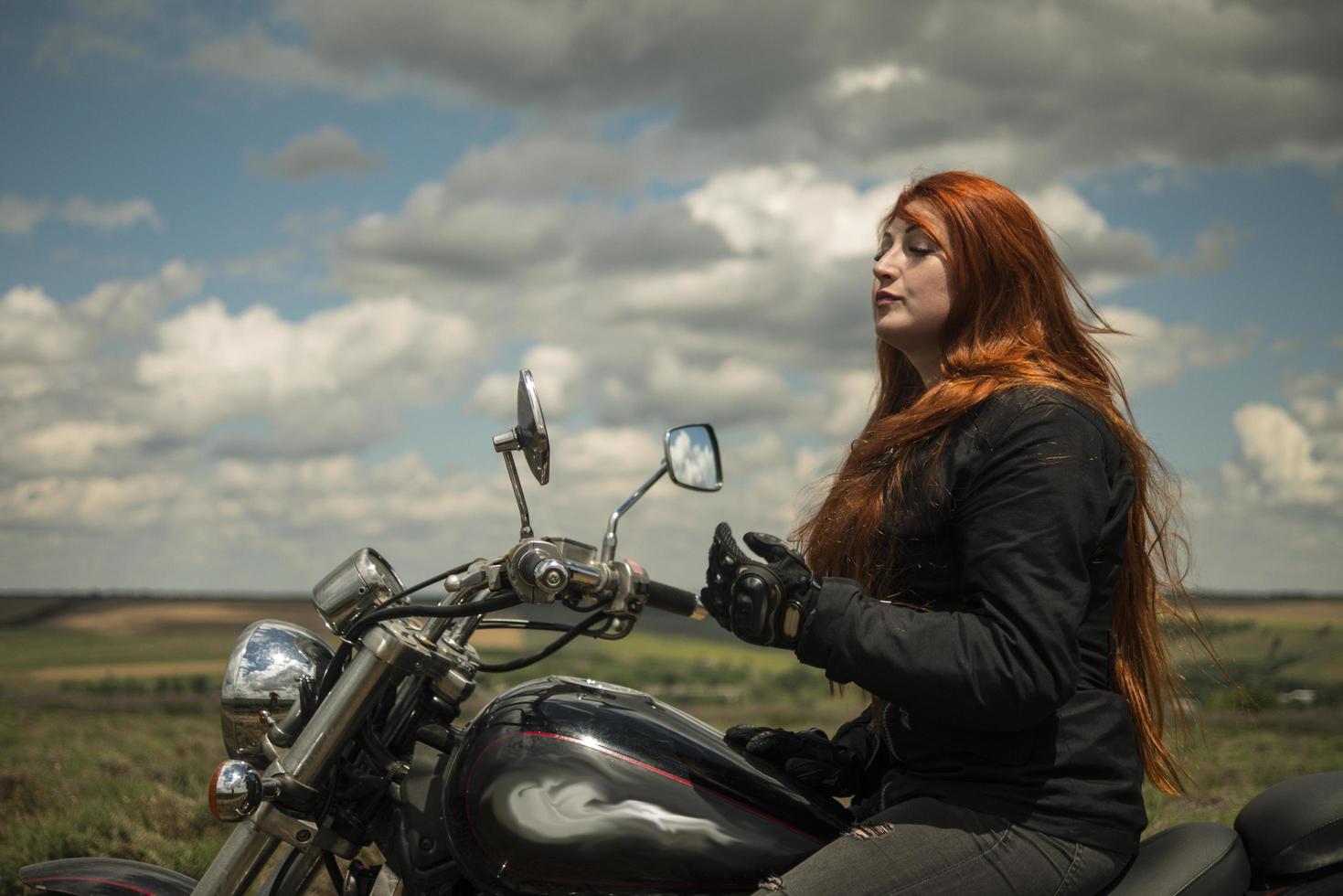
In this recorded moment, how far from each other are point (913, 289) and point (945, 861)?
1390mm

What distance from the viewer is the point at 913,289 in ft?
9.66

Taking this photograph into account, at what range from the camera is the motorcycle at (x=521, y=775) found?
235 centimetres

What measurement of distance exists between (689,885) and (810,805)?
353 millimetres

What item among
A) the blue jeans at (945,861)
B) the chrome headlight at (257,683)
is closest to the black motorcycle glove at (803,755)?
the blue jeans at (945,861)

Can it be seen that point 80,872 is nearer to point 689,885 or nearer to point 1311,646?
point 689,885

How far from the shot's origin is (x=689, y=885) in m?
2.39

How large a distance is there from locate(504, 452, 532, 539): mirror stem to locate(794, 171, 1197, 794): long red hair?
2.64 feet

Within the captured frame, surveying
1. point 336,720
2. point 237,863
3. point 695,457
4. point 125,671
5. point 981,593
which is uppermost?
point 695,457

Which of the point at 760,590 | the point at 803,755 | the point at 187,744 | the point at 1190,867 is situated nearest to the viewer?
the point at 760,590

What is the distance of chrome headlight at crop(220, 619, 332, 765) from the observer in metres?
2.61

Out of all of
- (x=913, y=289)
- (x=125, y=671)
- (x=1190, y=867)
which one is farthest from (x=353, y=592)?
(x=125, y=671)

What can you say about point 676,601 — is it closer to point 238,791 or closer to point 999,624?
point 999,624

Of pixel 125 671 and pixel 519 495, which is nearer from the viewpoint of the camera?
pixel 519 495

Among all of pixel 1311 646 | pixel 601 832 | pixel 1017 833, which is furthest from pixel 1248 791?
pixel 601 832
